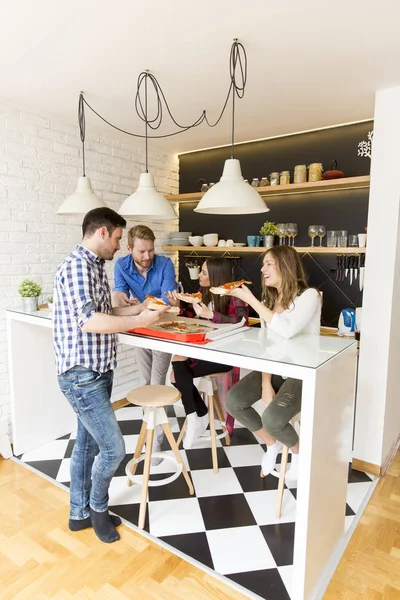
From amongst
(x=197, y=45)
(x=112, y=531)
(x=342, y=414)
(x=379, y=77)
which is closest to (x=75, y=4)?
(x=197, y=45)

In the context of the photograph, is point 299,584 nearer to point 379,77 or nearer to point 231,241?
point 379,77

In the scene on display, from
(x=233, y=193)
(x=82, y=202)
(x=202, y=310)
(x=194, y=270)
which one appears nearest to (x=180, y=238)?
(x=194, y=270)

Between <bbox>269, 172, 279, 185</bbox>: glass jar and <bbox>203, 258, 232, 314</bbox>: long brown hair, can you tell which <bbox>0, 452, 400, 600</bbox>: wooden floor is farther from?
<bbox>269, 172, 279, 185</bbox>: glass jar

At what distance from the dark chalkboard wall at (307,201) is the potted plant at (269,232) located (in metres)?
0.21

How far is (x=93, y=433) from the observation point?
1984 millimetres

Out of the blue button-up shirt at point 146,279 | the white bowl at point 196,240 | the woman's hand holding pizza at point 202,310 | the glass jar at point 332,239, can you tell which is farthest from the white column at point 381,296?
the white bowl at point 196,240

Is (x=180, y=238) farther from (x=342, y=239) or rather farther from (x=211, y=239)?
(x=342, y=239)

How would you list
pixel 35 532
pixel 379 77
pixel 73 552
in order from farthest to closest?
pixel 379 77 < pixel 35 532 < pixel 73 552

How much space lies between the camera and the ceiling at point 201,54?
1.74 metres

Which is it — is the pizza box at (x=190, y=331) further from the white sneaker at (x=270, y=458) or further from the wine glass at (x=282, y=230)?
the wine glass at (x=282, y=230)

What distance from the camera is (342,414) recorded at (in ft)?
6.08

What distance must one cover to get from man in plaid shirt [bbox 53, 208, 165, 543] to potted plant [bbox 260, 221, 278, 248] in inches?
75.7

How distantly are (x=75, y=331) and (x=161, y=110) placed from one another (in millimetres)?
1826

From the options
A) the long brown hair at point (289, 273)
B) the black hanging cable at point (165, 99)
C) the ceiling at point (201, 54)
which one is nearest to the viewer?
the ceiling at point (201, 54)
